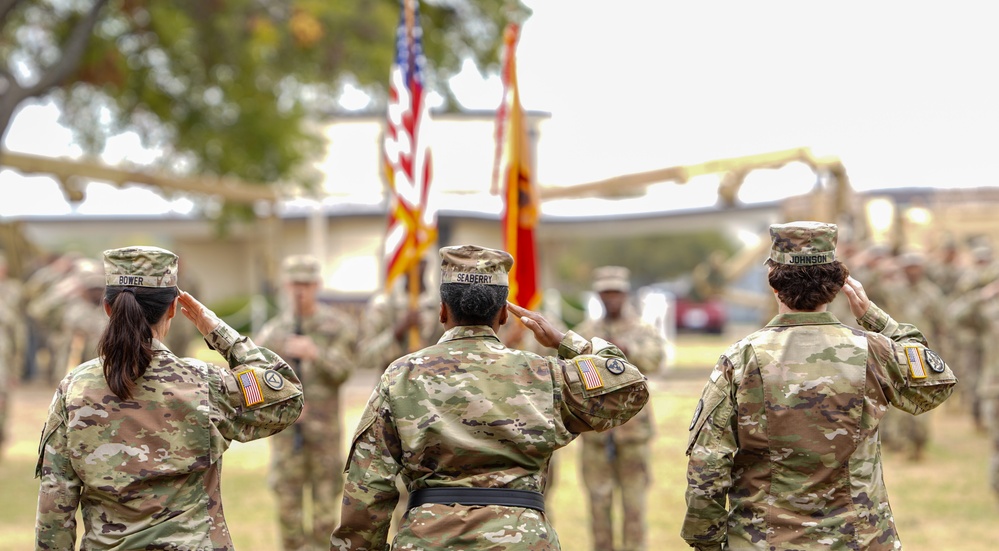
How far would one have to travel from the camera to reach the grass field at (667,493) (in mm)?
8891

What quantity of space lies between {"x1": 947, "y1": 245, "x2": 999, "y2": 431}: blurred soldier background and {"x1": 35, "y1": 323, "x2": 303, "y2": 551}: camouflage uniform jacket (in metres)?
8.08

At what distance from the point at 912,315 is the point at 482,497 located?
35.6 feet

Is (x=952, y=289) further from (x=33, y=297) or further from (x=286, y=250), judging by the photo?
(x=286, y=250)

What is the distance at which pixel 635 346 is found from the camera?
786cm

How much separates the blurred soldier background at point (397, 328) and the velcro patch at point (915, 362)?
3.99 m

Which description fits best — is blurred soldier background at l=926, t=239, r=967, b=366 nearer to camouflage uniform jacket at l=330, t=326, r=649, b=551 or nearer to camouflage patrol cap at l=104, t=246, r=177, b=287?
camouflage uniform jacket at l=330, t=326, r=649, b=551

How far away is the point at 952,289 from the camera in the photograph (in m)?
16.8

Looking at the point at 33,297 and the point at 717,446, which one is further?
the point at 33,297

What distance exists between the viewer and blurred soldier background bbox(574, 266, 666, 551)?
768 centimetres

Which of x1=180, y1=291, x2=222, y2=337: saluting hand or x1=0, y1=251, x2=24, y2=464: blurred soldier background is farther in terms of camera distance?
x1=0, y1=251, x2=24, y2=464: blurred soldier background

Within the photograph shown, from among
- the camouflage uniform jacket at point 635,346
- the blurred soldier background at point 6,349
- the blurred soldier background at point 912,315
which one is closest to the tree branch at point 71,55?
the blurred soldier background at point 6,349

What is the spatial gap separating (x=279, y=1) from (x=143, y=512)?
12.9 meters

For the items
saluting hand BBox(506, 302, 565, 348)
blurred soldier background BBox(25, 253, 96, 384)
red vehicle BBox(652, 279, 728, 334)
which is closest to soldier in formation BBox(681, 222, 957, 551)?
saluting hand BBox(506, 302, 565, 348)

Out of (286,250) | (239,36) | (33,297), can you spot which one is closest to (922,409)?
(239,36)
